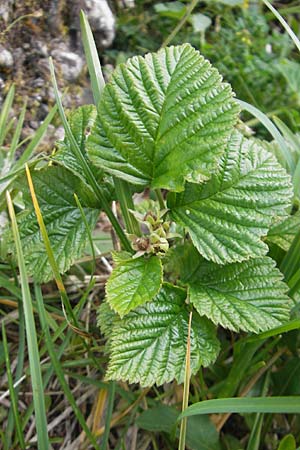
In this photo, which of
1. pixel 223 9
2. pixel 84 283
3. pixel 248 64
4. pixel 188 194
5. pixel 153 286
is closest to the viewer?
pixel 153 286

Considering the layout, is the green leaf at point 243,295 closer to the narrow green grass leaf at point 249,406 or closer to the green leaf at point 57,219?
the narrow green grass leaf at point 249,406

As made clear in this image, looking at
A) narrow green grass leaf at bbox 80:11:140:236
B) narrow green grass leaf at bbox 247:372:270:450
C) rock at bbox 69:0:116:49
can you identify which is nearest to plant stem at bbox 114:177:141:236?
narrow green grass leaf at bbox 80:11:140:236

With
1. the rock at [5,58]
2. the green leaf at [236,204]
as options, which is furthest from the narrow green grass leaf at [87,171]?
the rock at [5,58]

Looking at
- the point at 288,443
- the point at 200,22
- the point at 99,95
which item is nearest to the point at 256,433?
the point at 288,443

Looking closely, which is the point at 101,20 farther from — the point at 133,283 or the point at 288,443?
the point at 288,443

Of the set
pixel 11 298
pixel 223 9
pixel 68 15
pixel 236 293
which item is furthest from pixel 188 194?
pixel 223 9

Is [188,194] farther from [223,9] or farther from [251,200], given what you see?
[223,9]
